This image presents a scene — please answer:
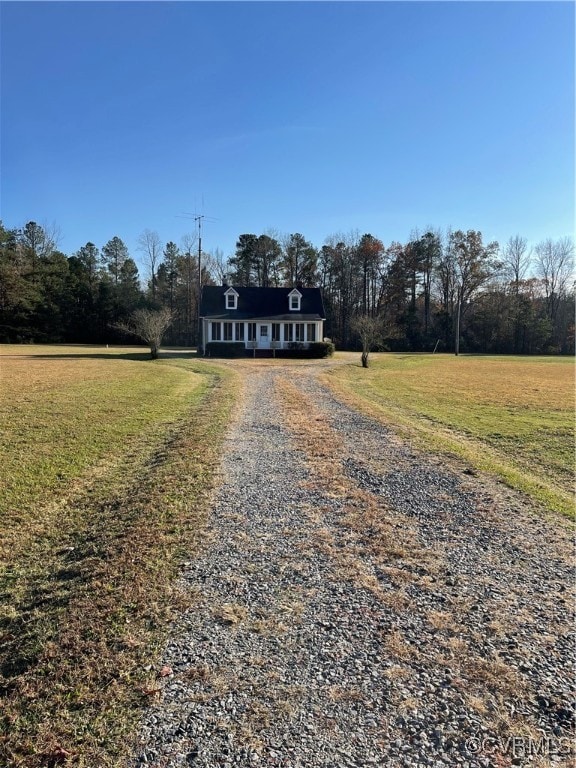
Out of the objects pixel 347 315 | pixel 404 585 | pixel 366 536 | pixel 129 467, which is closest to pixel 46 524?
pixel 129 467

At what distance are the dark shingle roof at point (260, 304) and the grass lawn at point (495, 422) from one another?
15920 mm

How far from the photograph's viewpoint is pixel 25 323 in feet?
151

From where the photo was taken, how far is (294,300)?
3491 cm

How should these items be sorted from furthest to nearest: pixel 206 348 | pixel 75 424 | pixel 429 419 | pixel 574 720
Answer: pixel 206 348 → pixel 429 419 → pixel 75 424 → pixel 574 720

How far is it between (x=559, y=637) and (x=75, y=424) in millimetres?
8477

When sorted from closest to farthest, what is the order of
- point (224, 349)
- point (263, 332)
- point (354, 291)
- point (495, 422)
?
point (495, 422)
point (224, 349)
point (263, 332)
point (354, 291)

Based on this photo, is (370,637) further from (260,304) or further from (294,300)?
(260,304)

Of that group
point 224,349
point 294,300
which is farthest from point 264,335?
point 294,300

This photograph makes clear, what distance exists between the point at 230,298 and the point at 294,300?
4.93 meters

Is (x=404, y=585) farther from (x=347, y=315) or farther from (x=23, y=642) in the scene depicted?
(x=347, y=315)

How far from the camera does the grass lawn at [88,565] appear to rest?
7.02ft

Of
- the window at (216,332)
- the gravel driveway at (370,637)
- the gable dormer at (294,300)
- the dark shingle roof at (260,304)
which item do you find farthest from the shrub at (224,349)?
the gravel driveway at (370,637)

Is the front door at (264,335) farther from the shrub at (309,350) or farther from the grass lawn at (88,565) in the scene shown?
the grass lawn at (88,565)

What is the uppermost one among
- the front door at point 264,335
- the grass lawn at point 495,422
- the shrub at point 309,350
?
the front door at point 264,335
